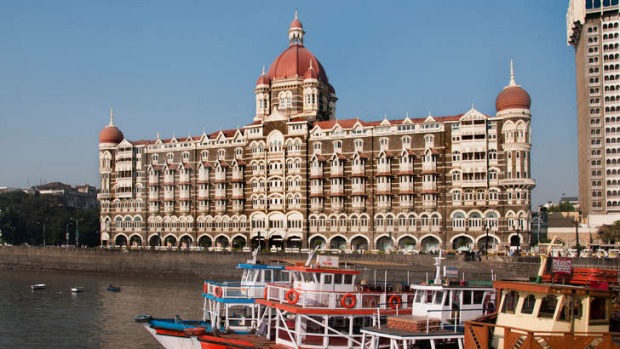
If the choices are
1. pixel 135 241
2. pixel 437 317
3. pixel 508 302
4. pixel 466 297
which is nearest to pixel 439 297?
pixel 437 317

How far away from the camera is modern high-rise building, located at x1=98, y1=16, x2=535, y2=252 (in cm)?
7950

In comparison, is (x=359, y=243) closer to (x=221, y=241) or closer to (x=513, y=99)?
(x=221, y=241)

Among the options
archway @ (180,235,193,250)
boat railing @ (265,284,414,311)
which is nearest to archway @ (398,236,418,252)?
archway @ (180,235,193,250)

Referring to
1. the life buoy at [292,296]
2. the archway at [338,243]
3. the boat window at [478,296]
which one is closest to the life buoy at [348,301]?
the life buoy at [292,296]

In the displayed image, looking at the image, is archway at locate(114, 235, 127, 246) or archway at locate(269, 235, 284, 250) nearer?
archway at locate(269, 235, 284, 250)

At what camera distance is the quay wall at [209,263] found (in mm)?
66312

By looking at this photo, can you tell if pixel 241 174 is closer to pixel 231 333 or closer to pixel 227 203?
pixel 227 203

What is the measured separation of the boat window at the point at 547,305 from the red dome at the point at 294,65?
7959 centimetres

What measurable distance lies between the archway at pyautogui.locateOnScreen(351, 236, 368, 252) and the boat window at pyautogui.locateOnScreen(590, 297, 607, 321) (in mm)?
67911

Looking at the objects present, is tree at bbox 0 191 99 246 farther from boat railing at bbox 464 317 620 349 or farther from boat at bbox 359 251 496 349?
boat railing at bbox 464 317 620 349

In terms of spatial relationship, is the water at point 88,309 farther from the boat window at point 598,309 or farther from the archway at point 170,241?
the boat window at point 598,309

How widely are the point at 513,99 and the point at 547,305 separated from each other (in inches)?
2473

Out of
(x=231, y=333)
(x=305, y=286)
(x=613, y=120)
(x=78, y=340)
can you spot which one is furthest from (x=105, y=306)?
(x=613, y=120)

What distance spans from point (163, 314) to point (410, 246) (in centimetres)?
4046
